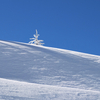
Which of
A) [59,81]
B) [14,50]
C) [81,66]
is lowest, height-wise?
[59,81]

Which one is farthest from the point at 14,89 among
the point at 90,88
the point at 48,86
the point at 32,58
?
the point at 32,58

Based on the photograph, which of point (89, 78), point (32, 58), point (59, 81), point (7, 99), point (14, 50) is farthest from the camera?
point (14, 50)

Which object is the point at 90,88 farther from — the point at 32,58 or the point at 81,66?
the point at 32,58

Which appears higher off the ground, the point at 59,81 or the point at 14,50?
the point at 14,50

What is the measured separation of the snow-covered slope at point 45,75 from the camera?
117 cm

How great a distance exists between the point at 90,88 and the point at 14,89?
58 centimetres

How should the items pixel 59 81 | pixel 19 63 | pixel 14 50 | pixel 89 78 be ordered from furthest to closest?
pixel 14 50
pixel 19 63
pixel 89 78
pixel 59 81

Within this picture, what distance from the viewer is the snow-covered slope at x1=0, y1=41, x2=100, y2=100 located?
3.84 ft

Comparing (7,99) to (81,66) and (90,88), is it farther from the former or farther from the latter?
(81,66)

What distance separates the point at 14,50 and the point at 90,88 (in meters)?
1.21

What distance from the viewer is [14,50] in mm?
2223

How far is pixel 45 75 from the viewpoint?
1542mm

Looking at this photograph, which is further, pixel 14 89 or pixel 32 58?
pixel 32 58

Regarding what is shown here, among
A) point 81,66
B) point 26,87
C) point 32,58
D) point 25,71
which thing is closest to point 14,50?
point 32,58
